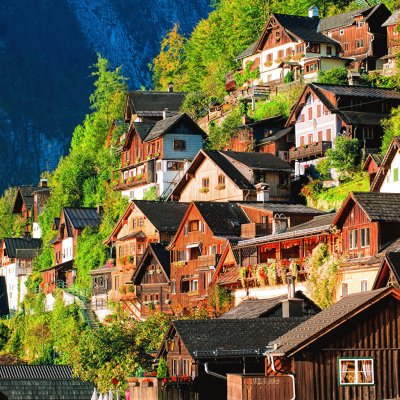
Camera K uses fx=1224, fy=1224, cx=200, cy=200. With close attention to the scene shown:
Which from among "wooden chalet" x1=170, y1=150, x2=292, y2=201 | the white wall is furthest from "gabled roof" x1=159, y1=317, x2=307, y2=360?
"wooden chalet" x1=170, y1=150, x2=292, y2=201

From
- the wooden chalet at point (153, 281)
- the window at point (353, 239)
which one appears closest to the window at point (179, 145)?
the wooden chalet at point (153, 281)

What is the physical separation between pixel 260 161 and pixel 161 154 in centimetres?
1532

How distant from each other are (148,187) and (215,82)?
25.3 meters

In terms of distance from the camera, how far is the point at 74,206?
4648 inches

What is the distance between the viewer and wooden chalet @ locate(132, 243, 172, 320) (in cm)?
8106

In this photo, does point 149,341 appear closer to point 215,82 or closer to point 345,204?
point 345,204

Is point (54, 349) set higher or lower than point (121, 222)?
lower

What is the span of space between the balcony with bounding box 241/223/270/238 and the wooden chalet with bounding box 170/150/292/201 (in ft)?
33.7

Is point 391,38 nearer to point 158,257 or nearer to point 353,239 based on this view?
point 158,257

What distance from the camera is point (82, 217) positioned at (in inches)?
4353

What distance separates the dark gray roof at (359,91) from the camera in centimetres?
9125

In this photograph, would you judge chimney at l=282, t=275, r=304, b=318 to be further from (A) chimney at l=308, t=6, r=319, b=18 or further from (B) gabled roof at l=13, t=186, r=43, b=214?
(B) gabled roof at l=13, t=186, r=43, b=214

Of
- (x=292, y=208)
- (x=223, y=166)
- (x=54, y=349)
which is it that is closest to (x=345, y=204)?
(x=292, y=208)

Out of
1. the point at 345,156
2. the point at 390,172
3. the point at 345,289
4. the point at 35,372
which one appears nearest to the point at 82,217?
the point at 345,156
